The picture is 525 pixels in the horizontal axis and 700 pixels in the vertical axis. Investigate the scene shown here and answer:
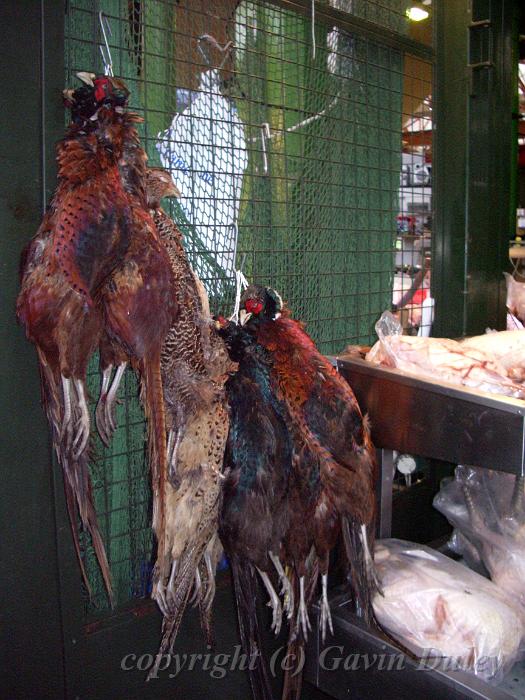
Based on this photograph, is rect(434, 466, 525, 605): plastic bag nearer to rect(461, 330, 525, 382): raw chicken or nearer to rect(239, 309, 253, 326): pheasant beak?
rect(461, 330, 525, 382): raw chicken

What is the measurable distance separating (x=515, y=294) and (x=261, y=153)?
1.21 meters

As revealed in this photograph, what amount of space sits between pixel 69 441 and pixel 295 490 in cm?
44

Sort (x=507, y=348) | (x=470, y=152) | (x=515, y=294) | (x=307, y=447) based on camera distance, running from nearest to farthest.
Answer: (x=307, y=447)
(x=507, y=348)
(x=470, y=152)
(x=515, y=294)

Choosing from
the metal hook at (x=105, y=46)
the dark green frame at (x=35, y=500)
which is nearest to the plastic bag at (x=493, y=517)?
the dark green frame at (x=35, y=500)

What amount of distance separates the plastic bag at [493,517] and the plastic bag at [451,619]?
4.5 inches

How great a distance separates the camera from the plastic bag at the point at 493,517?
164cm

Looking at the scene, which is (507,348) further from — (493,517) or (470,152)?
(470,152)

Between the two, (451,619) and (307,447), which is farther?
(451,619)

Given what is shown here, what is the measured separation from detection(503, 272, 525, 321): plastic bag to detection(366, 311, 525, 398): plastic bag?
91 cm

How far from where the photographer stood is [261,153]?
1.57 metres

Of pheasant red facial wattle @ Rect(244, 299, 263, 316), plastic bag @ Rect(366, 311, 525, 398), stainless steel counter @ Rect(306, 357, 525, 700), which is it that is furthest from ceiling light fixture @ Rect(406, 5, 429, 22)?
pheasant red facial wattle @ Rect(244, 299, 263, 316)

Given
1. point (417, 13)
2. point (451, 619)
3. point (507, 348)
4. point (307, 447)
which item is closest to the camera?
point (307, 447)

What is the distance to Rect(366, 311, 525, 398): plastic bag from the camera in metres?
1.38

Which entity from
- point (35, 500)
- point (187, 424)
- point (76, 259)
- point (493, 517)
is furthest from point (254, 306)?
point (493, 517)
